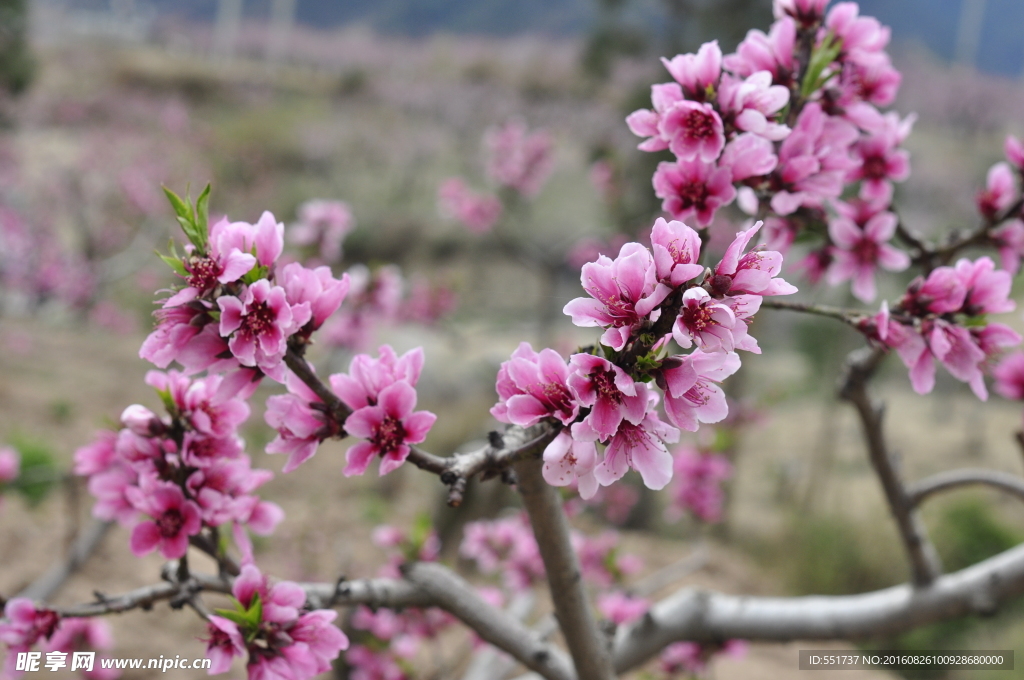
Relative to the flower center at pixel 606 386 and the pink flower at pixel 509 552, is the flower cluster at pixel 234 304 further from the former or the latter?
the pink flower at pixel 509 552

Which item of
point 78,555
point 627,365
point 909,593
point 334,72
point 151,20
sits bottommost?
point 909,593

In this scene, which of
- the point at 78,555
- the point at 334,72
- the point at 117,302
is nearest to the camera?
the point at 78,555

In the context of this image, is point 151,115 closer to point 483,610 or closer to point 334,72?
point 334,72

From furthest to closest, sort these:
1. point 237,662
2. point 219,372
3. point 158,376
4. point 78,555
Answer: point 237,662, point 78,555, point 158,376, point 219,372

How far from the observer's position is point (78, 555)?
84.4 inches

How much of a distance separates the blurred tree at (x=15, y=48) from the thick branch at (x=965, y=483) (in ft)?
32.0

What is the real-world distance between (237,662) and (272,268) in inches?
91.9

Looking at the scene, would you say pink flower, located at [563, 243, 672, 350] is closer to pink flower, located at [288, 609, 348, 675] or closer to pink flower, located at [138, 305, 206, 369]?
pink flower, located at [138, 305, 206, 369]

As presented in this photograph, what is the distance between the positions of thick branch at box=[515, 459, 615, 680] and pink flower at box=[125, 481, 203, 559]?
1.67ft

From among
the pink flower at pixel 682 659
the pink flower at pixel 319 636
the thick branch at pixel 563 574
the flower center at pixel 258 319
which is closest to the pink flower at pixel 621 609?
the pink flower at pixel 682 659

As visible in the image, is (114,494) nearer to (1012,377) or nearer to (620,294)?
(620,294)

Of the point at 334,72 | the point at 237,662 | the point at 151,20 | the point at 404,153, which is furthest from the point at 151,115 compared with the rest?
the point at 237,662

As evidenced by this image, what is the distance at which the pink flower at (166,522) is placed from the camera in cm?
103

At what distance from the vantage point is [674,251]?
2.37 feet
